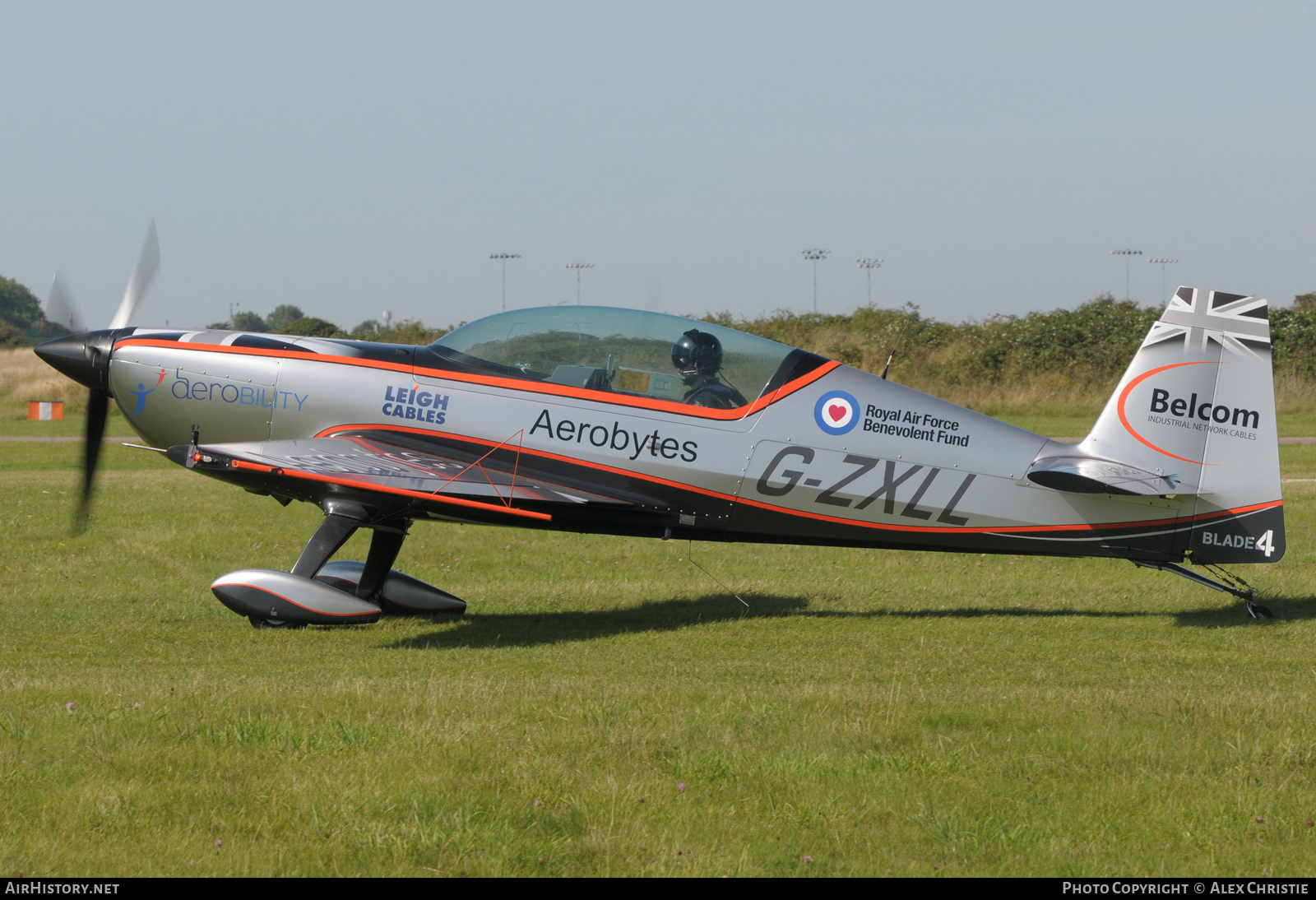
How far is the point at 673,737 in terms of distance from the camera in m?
5.88

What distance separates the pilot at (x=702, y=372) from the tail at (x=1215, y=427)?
3.43 metres

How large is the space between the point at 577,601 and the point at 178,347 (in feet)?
15.0

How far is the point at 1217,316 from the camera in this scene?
31.6ft

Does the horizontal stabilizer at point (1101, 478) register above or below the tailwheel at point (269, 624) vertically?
above

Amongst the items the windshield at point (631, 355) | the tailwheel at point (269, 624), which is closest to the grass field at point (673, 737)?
the tailwheel at point (269, 624)

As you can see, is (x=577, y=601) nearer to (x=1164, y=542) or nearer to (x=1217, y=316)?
(x=1164, y=542)

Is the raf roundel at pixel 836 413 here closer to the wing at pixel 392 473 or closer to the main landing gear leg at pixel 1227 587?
the wing at pixel 392 473

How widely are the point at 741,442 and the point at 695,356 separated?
85 cm

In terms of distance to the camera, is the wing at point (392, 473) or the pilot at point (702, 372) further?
the pilot at point (702, 372)

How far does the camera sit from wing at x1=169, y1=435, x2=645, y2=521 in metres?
8.90

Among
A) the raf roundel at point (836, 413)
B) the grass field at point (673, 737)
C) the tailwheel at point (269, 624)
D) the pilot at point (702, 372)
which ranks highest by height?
the pilot at point (702, 372)

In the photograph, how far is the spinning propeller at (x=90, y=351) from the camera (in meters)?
10.5

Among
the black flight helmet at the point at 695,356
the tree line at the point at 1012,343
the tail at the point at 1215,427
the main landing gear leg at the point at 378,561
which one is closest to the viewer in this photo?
the tail at the point at 1215,427

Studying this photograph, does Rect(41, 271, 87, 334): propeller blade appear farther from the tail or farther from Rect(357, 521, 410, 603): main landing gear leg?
the tail
